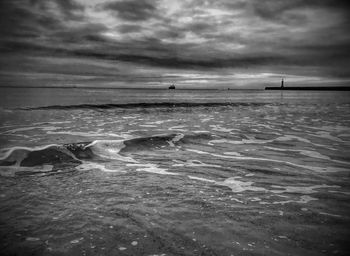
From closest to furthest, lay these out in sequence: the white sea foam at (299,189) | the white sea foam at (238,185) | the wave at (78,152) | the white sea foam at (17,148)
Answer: the white sea foam at (299,189) < the white sea foam at (238,185) < the wave at (78,152) < the white sea foam at (17,148)

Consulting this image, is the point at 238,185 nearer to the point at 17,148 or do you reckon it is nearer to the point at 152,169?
the point at 152,169

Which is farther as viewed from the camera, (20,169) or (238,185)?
(20,169)

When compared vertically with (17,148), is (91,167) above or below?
below

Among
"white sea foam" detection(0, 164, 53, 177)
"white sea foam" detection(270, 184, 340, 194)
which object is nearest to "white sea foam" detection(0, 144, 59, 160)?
"white sea foam" detection(0, 164, 53, 177)

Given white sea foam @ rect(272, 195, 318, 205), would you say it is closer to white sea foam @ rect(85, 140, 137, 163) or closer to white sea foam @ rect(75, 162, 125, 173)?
white sea foam @ rect(75, 162, 125, 173)

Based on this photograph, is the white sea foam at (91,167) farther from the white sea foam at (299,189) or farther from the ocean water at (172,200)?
the white sea foam at (299,189)

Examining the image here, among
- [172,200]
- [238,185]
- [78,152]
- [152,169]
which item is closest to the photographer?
[172,200]

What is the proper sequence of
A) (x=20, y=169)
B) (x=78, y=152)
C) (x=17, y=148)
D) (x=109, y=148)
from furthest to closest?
(x=109, y=148) < (x=17, y=148) < (x=78, y=152) < (x=20, y=169)

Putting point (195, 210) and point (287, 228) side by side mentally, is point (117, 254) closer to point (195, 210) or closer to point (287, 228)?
point (195, 210)

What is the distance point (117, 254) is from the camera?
124 inches

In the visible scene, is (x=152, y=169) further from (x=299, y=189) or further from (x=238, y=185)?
(x=299, y=189)

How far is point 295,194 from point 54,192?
476 centimetres


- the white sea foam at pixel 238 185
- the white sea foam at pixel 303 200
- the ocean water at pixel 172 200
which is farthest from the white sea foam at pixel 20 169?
the white sea foam at pixel 303 200

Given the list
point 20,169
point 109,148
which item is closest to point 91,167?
point 20,169
